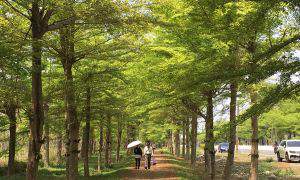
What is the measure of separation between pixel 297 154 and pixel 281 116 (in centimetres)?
2154

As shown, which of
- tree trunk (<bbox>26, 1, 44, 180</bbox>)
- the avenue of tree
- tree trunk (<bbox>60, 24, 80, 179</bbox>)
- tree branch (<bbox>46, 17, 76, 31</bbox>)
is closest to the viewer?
the avenue of tree

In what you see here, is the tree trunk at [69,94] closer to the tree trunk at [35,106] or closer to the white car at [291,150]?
the tree trunk at [35,106]

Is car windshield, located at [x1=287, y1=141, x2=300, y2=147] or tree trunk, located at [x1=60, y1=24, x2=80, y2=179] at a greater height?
tree trunk, located at [x1=60, y1=24, x2=80, y2=179]

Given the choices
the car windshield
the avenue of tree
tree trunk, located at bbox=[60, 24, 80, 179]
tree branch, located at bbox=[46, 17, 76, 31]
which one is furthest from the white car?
tree branch, located at bbox=[46, 17, 76, 31]

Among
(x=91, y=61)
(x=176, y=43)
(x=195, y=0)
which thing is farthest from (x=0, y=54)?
(x=91, y=61)

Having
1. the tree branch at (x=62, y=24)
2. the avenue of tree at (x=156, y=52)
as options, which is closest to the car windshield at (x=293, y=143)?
the avenue of tree at (x=156, y=52)

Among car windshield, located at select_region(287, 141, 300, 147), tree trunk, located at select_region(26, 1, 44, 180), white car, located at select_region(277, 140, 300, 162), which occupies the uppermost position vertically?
tree trunk, located at select_region(26, 1, 44, 180)

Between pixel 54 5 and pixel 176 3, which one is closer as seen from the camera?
pixel 54 5

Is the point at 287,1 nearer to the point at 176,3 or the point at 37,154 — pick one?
the point at 176,3

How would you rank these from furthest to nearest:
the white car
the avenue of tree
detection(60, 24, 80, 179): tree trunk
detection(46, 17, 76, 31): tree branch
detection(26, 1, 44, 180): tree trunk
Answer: the white car < detection(60, 24, 80, 179): tree trunk < detection(46, 17, 76, 31): tree branch < detection(26, 1, 44, 180): tree trunk < the avenue of tree

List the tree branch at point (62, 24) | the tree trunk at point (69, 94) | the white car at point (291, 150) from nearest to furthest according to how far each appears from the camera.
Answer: the tree branch at point (62, 24) → the tree trunk at point (69, 94) → the white car at point (291, 150)

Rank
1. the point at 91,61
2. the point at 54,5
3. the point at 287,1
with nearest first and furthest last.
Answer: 1. the point at 287,1
2. the point at 54,5
3. the point at 91,61

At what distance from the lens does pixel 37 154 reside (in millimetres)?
11656

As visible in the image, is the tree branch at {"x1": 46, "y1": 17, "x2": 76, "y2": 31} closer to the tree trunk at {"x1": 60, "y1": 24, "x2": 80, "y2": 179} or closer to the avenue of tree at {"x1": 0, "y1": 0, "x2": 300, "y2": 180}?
the avenue of tree at {"x1": 0, "y1": 0, "x2": 300, "y2": 180}
